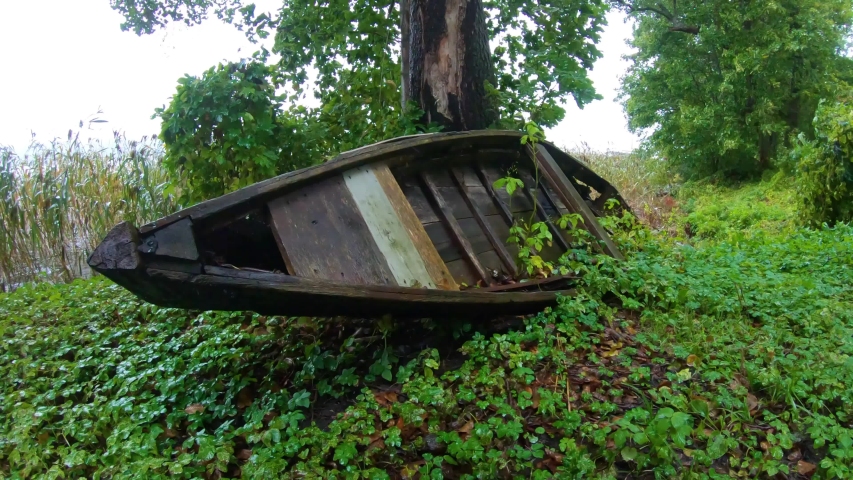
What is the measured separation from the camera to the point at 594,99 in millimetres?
6133

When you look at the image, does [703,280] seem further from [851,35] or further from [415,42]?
[851,35]

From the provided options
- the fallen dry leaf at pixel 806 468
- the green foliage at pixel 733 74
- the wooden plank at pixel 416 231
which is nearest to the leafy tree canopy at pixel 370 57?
the wooden plank at pixel 416 231

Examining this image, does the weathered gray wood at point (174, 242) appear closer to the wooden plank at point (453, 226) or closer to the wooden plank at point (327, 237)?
the wooden plank at point (327, 237)

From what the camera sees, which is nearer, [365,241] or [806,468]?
[806,468]

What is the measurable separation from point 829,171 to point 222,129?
25.2 feet

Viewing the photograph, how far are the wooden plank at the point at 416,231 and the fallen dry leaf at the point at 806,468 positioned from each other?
1.81 metres

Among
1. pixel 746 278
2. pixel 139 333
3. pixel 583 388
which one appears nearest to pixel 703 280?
pixel 746 278

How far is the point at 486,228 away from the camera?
12.8ft

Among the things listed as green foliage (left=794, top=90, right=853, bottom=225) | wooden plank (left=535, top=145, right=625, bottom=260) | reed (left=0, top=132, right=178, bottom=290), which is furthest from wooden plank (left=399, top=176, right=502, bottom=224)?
green foliage (left=794, top=90, right=853, bottom=225)

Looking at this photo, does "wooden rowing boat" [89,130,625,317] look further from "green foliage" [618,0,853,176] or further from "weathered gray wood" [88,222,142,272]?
"green foliage" [618,0,853,176]

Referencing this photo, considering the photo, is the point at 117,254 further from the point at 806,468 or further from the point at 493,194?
the point at 806,468

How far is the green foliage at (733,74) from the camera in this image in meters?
13.6

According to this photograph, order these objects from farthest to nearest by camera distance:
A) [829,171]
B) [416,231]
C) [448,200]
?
[829,171] < [448,200] < [416,231]

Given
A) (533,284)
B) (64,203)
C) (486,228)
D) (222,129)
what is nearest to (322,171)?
(486,228)
